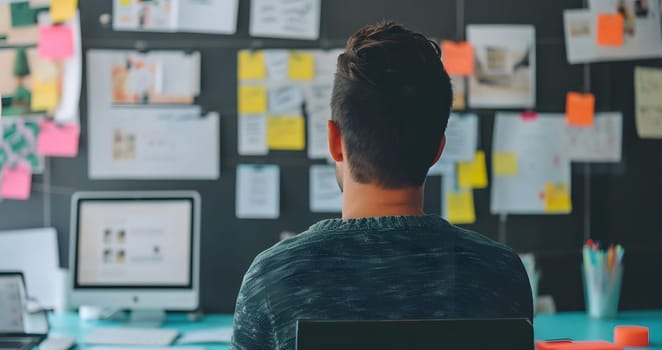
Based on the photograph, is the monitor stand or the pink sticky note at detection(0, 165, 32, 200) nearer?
the monitor stand

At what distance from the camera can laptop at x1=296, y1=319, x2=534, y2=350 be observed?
93 centimetres

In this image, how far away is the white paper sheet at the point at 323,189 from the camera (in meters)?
2.68

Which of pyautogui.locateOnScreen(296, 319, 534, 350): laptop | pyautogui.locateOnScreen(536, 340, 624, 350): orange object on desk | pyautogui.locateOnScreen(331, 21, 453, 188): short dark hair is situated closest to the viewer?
pyautogui.locateOnScreen(296, 319, 534, 350): laptop

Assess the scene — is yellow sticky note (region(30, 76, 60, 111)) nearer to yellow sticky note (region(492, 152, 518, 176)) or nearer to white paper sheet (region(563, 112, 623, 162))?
yellow sticky note (region(492, 152, 518, 176))

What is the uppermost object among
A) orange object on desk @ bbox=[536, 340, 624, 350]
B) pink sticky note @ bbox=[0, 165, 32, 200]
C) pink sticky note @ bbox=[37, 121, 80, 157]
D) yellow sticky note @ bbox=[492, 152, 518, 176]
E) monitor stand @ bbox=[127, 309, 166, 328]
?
pink sticky note @ bbox=[37, 121, 80, 157]

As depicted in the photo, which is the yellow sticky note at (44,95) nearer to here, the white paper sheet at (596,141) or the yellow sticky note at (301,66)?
the yellow sticky note at (301,66)

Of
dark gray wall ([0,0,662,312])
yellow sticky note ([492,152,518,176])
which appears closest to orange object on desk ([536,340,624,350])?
dark gray wall ([0,0,662,312])

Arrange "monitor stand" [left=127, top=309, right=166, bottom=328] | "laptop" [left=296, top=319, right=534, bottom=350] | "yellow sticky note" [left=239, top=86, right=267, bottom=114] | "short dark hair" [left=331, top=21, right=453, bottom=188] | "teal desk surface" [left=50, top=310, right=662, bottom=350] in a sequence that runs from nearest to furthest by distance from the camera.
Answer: "laptop" [left=296, top=319, right=534, bottom=350] < "short dark hair" [left=331, top=21, right=453, bottom=188] < "teal desk surface" [left=50, top=310, right=662, bottom=350] < "monitor stand" [left=127, top=309, right=166, bottom=328] < "yellow sticky note" [left=239, top=86, right=267, bottom=114]

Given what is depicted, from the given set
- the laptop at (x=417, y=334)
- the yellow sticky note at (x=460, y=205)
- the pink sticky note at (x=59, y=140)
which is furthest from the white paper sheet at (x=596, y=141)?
the laptop at (x=417, y=334)

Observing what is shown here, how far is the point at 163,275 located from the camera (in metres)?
2.50

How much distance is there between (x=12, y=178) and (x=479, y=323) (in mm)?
2118

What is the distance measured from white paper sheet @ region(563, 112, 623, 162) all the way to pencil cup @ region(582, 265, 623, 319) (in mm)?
362

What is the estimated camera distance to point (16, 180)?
8.85ft

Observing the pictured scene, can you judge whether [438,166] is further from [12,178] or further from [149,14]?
[12,178]
